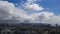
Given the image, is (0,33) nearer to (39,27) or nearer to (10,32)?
(10,32)

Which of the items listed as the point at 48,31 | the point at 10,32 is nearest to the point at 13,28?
the point at 10,32

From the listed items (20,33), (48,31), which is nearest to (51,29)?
(48,31)

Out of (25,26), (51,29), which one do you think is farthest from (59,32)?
(25,26)

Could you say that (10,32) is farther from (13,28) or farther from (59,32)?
(59,32)

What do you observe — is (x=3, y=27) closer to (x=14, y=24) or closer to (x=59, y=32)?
(x=14, y=24)
